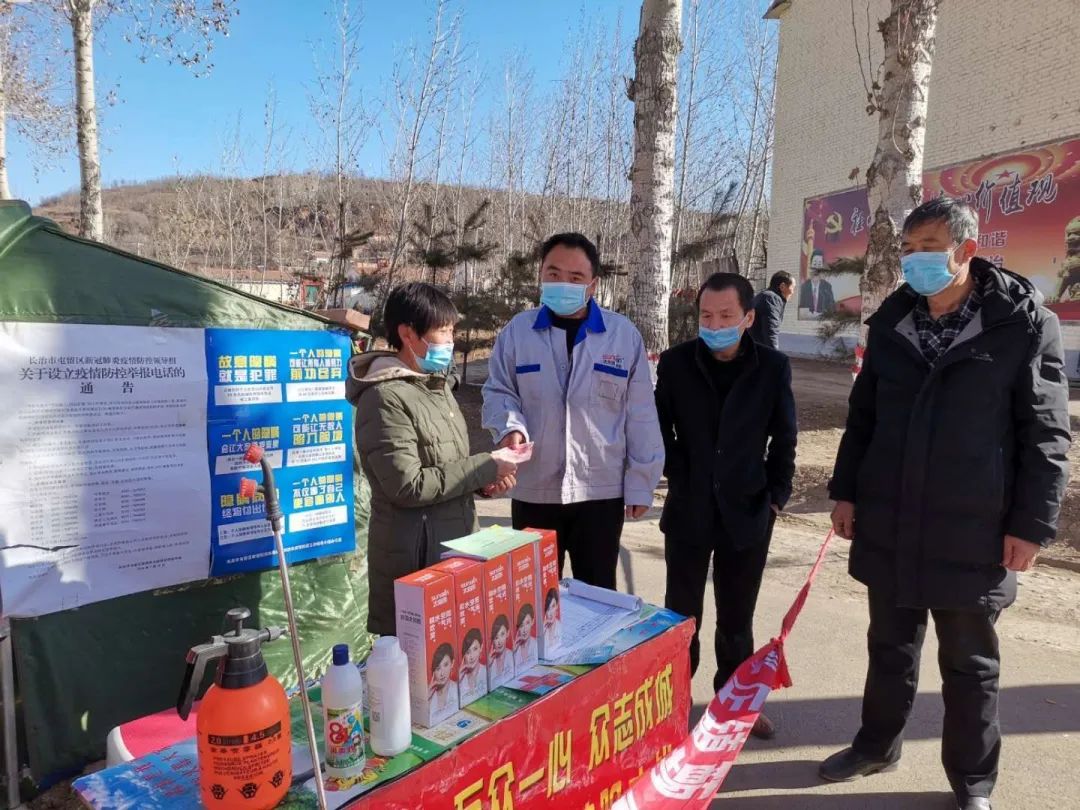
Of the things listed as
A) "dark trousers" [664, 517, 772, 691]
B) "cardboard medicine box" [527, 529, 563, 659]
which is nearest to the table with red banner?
"cardboard medicine box" [527, 529, 563, 659]

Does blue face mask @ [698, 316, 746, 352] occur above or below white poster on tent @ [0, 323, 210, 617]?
above

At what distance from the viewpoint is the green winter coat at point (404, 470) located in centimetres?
212

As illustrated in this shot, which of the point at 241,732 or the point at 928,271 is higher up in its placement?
the point at 928,271

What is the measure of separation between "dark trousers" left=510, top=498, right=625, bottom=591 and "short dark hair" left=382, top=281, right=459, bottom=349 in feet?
2.96

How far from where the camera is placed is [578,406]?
275 cm

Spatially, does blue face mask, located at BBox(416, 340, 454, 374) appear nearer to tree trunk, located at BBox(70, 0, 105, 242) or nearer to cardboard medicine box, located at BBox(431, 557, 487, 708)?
cardboard medicine box, located at BBox(431, 557, 487, 708)

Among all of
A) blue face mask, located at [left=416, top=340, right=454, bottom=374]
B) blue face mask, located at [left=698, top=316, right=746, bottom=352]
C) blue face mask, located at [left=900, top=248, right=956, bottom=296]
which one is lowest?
blue face mask, located at [left=416, top=340, right=454, bottom=374]

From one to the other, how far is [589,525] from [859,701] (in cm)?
153

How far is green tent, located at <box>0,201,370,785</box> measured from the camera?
2146 mm

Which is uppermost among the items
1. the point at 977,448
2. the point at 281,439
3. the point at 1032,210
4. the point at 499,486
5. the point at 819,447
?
the point at 1032,210

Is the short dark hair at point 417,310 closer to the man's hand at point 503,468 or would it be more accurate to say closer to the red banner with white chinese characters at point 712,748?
the man's hand at point 503,468

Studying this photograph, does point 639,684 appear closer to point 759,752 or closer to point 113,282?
point 759,752

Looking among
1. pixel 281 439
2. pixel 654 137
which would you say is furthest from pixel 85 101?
pixel 281 439

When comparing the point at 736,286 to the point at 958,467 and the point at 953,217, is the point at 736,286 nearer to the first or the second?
the point at 953,217
